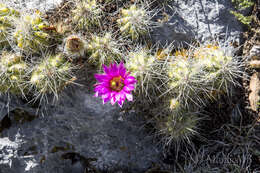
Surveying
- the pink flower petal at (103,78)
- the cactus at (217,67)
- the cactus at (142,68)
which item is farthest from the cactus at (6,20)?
the cactus at (217,67)

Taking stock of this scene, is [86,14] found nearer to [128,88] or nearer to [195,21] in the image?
[128,88]

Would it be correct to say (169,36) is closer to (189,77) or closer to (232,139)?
(189,77)

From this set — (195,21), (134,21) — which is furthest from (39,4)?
(195,21)

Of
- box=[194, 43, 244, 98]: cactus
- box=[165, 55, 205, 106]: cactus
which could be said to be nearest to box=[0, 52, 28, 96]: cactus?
box=[165, 55, 205, 106]: cactus

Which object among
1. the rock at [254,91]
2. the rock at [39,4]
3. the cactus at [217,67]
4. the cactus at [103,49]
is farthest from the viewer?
the rock at [254,91]

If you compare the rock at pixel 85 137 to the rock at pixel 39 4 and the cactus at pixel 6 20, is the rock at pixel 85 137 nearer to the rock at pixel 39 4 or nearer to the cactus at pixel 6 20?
the cactus at pixel 6 20

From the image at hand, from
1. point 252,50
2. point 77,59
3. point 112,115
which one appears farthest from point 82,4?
point 252,50
